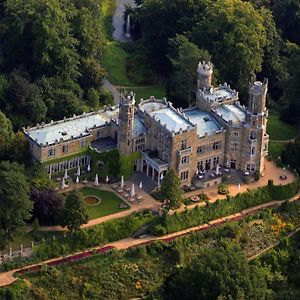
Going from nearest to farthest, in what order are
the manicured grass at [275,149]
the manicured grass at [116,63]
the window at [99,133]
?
the window at [99,133] < the manicured grass at [275,149] < the manicured grass at [116,63]

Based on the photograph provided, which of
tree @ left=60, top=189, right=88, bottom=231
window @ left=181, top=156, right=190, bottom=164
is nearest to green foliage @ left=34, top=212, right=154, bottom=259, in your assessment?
tree @ left=60, top=189, right=88, bottom=231

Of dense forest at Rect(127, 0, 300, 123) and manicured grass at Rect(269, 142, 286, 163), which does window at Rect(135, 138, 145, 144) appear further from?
dense forest at Rect(127, 0, 300, 123)

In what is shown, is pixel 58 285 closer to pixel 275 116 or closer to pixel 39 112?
pixel 39 112

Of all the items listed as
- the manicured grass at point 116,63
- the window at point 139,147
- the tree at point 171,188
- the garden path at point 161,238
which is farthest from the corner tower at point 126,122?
the manicured grass at point 116,63

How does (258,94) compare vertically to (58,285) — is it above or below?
above

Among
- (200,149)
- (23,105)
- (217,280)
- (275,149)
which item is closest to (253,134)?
(200,149)

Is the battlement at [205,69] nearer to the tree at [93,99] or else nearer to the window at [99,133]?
the window at [99,133]

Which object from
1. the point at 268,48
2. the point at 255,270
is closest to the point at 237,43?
the point at 268,48
